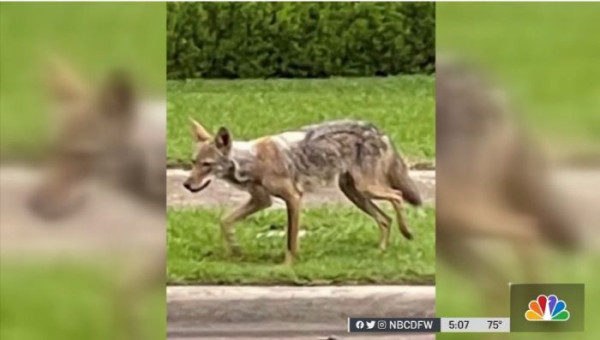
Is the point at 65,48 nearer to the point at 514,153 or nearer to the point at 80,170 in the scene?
the point at 80,170

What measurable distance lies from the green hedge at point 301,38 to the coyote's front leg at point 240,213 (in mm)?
452

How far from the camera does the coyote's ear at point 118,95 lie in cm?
460

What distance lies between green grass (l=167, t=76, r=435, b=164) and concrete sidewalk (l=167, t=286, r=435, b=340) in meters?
0.52

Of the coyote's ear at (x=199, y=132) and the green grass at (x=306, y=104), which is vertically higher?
the green grass at (x=306, y=104)

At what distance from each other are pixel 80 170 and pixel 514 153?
1.64m

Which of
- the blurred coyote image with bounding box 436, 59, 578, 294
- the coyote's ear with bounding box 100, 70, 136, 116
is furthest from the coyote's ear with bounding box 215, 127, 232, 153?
the blurred coyote image with bounding box 436, 59, 578, 294

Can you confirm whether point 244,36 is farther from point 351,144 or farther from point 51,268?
point 51,268

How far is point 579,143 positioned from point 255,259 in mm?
1294

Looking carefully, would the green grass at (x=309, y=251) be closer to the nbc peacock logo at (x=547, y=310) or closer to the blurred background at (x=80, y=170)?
the blurred background at (x=80, y=170)

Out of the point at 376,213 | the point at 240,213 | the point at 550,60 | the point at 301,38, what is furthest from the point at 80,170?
the point at 550,60

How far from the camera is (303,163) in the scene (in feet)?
15.2

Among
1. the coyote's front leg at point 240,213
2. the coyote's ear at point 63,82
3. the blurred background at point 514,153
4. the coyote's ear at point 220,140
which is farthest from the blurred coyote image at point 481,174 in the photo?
the coyote's ear at point 63,82

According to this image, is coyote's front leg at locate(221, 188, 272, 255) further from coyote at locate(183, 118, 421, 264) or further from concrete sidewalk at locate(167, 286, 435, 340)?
concrete sidewalk at locate(167, 286, 435, 340)

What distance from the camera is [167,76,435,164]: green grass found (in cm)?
459
